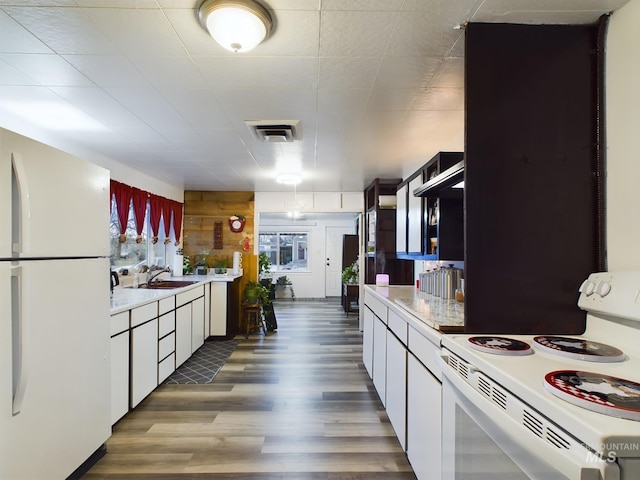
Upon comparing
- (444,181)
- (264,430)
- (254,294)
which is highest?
(444,181)

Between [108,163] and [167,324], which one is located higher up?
[108,163]

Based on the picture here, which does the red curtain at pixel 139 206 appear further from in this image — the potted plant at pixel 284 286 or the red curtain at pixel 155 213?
the potted plant at pixel 284 286

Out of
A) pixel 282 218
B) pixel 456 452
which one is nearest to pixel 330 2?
pixel 456 452

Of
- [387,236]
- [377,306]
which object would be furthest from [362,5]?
[387,236]

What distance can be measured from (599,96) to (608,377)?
4.02ft

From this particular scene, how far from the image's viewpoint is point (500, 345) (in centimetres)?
127

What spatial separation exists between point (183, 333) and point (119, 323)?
4.76 ft

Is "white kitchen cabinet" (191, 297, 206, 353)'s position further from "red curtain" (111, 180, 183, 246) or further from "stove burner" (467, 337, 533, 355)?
"stove burner" (467, 337, 533, 355)

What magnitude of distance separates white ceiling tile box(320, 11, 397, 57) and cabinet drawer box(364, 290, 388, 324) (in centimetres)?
182

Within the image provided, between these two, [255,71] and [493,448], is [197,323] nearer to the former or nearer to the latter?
[255,71]

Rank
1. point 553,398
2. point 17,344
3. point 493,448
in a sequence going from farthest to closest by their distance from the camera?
point 17,344 → point 493,448 → point 553,398

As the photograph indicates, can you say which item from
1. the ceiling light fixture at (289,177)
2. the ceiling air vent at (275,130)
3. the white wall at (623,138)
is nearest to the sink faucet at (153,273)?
the ceiling light fixture at (289,177)

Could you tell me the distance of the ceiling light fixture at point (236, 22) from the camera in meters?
1.33

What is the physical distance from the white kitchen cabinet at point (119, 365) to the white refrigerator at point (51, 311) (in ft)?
0.86
